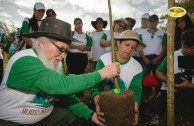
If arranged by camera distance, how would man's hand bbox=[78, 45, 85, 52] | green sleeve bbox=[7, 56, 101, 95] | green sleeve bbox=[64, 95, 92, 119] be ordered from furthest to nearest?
man's hand bbox=[78, 45, 85, 52] < green sleeve bbox=[64, 95, 92, 119] < green sleeve bbox=[7, 56, 101, 95]

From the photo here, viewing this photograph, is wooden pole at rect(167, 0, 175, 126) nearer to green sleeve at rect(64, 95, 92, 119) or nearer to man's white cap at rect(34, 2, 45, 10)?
green sleeve at rect(64, 95, 92, 119)

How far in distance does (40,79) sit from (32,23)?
3209 mm

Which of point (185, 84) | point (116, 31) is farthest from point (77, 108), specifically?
point (116, 31)

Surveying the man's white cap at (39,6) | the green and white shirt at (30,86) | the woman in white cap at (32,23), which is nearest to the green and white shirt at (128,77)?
the green and white shirt at (30,86)

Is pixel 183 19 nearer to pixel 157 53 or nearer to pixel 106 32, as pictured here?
pixel 157 53

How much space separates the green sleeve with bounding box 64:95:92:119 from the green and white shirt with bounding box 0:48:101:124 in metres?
0.42

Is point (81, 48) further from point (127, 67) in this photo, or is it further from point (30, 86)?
point (30, 86)

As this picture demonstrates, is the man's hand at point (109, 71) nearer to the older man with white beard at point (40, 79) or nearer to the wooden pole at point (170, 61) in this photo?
the older man with white beard at point (40, 79)

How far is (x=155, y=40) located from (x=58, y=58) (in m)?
4.03

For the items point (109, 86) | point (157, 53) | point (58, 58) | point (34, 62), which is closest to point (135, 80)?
point (109, 86)

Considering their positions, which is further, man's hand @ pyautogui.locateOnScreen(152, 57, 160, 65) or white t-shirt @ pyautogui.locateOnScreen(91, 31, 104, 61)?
white t-shirt @ pyautogui.locateOnScreen(91, 31, 104, 61)

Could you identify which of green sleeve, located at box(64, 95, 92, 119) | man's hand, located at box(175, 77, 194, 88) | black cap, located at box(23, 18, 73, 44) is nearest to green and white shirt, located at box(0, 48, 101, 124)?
black cap, located at box(23, 18, 73, 44)

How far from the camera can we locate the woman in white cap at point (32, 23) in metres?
5.11

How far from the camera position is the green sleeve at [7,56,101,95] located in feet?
7.54
